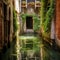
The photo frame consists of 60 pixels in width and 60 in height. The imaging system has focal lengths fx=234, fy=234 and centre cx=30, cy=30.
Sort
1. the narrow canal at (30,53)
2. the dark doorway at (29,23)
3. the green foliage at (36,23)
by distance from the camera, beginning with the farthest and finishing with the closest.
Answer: the dark doorway at (29,23)
the green foliage at (36,23)
the narrow canal at (30,53)

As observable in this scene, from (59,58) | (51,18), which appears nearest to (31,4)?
(51,18)

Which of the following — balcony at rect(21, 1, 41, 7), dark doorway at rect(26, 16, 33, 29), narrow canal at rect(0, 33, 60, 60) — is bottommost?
narrow canal at rect(0, 33, 60, 60)

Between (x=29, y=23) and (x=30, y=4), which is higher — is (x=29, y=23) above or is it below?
below

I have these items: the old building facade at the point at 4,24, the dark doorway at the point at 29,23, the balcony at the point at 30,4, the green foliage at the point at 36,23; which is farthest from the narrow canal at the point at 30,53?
the dark doorway at the point at 29,23

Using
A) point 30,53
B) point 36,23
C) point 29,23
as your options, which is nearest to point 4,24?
point 30,53

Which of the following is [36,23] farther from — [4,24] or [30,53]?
[30,53]

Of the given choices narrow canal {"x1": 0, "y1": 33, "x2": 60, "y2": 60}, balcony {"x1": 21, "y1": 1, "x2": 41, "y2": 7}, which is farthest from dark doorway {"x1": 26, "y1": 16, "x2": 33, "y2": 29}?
narrow canal {"x1": 0, "y1": 33, "x2": 60, "y2": 60}

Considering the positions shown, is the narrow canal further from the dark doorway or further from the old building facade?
the dark doorway

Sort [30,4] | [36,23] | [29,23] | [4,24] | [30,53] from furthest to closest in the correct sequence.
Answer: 1. [29,23]
2. [30,4]
3. [36,23]
4. [4,24]
5. [30,53]

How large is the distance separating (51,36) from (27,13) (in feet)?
69.4

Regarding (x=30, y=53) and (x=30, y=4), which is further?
(x=30, y=4)

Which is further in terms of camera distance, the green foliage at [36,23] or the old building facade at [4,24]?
the green foliage at [36,23]

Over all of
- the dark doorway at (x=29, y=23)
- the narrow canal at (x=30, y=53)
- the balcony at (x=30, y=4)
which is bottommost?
the narrow canal at (x=30, y=53)

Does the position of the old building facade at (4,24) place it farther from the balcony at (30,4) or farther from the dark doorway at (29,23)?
Result: the dark doorway at (29,23)
